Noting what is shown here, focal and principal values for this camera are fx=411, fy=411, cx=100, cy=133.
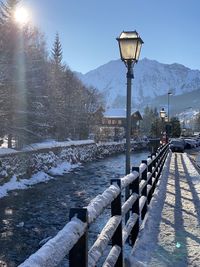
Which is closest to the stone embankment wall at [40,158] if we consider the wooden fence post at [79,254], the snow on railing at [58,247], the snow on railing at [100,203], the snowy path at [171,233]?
the snowy path at [171,233]

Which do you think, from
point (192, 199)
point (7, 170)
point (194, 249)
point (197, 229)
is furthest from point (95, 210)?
point (7, 170)

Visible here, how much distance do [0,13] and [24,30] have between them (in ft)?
8.79

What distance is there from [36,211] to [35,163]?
38.3 feet

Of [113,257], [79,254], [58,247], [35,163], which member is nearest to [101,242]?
[113,257]

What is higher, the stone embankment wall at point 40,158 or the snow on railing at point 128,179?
the snow on railing at point 128,179

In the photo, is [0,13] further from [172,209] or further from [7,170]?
[172,209]

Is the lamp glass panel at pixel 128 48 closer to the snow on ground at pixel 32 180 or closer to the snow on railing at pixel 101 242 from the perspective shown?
Result: the snow on railing at pixel 101 242

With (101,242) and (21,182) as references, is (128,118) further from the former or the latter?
(21,182)

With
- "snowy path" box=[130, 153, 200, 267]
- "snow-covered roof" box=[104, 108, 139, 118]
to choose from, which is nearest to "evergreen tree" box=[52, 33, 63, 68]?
"snow-covered roof" box=[104, 108, 139, 118]

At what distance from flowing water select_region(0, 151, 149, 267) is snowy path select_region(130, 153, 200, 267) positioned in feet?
10.2

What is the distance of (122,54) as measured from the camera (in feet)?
25.9

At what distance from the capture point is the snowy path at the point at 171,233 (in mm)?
5715

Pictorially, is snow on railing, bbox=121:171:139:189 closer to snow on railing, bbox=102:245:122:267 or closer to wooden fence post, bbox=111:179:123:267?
wooden fence post, bbox=111:179:123:267

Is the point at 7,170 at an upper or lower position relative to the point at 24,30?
lower
